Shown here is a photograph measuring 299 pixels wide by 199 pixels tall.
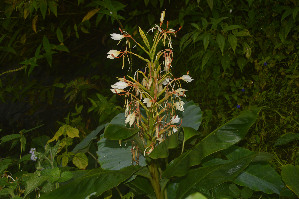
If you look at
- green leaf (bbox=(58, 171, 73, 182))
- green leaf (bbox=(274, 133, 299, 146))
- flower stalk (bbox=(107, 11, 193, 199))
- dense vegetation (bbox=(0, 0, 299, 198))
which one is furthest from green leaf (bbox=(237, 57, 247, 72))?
green leaf (bbox=(58, 171, 73, 182))

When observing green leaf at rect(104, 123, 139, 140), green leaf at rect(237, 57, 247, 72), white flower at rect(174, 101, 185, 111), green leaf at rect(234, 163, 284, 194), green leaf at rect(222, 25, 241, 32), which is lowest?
green leaf at rect(234, 163, 284, 194)

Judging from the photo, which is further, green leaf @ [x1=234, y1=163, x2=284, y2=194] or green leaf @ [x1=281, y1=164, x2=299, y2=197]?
green leaf @ [x1=234, y1=163, x2=284, y2=194]

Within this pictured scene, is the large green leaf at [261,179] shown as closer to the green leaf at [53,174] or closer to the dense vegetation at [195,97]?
the dense vegetation at [195,97]

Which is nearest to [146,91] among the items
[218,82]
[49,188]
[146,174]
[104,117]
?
[146,174]

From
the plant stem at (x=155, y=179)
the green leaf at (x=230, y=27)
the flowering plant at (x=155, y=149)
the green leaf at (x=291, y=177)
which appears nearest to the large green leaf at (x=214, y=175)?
the flowering plant at (x=155, y=149)

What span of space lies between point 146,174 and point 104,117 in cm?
84

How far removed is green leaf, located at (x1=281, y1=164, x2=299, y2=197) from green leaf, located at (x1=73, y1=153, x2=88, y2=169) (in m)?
1.09

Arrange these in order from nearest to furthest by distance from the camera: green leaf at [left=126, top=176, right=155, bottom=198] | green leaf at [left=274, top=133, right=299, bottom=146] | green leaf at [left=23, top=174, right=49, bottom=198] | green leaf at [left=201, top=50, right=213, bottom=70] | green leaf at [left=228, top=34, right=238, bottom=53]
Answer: green leaf at [left=23, top=174, right=49, bottom=198] < green leaf at [left=126, top=176, right=155, bottom=198] < green leaf at [left=274, top=133, right=299, bottom=146] < green leaf at [left=228, top=34, right=238, bottom=53] < green leaf at [left=201, top=50, right=213, bottom=70]

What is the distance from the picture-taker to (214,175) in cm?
138

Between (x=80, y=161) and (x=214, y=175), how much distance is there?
922mm

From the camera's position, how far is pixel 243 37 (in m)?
2.37

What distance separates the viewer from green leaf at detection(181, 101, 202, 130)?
66.0 inches

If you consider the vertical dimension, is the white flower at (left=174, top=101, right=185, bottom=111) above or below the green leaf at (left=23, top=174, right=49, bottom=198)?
above

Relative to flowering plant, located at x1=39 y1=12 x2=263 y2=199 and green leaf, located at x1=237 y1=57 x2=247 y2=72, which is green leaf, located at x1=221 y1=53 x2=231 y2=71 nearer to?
green leaf, located at x1=237 y1=57 x2=247 y2=72
